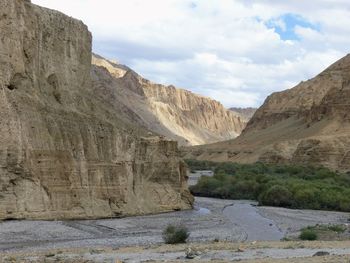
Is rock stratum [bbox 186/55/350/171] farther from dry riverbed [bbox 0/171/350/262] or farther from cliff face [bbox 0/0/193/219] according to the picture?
cliff face [bbox 0/0/193/219]

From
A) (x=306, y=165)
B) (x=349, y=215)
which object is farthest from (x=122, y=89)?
(x=349, y=215)

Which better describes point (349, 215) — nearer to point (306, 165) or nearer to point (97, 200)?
point (97, 200)

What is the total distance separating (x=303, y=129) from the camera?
13225 centimetres

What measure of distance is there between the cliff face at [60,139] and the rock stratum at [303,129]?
190 feet

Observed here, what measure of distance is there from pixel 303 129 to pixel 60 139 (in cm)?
10000

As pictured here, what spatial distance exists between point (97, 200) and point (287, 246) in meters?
16.2

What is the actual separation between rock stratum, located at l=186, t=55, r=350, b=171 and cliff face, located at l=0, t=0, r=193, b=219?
57.9 metres

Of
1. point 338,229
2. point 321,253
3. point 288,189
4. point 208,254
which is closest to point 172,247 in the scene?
point 208,254

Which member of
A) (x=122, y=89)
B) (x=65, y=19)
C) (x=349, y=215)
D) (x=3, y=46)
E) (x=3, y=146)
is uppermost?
Answer: (x=122, y=89)

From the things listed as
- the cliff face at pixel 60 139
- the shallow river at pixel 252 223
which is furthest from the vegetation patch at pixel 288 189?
the cliff face at pixel 60 139

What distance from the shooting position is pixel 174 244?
2881cm

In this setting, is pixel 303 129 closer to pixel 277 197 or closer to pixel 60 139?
pixel 277 197

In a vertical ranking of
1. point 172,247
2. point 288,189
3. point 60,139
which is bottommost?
point 172,247

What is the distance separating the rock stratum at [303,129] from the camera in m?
101
